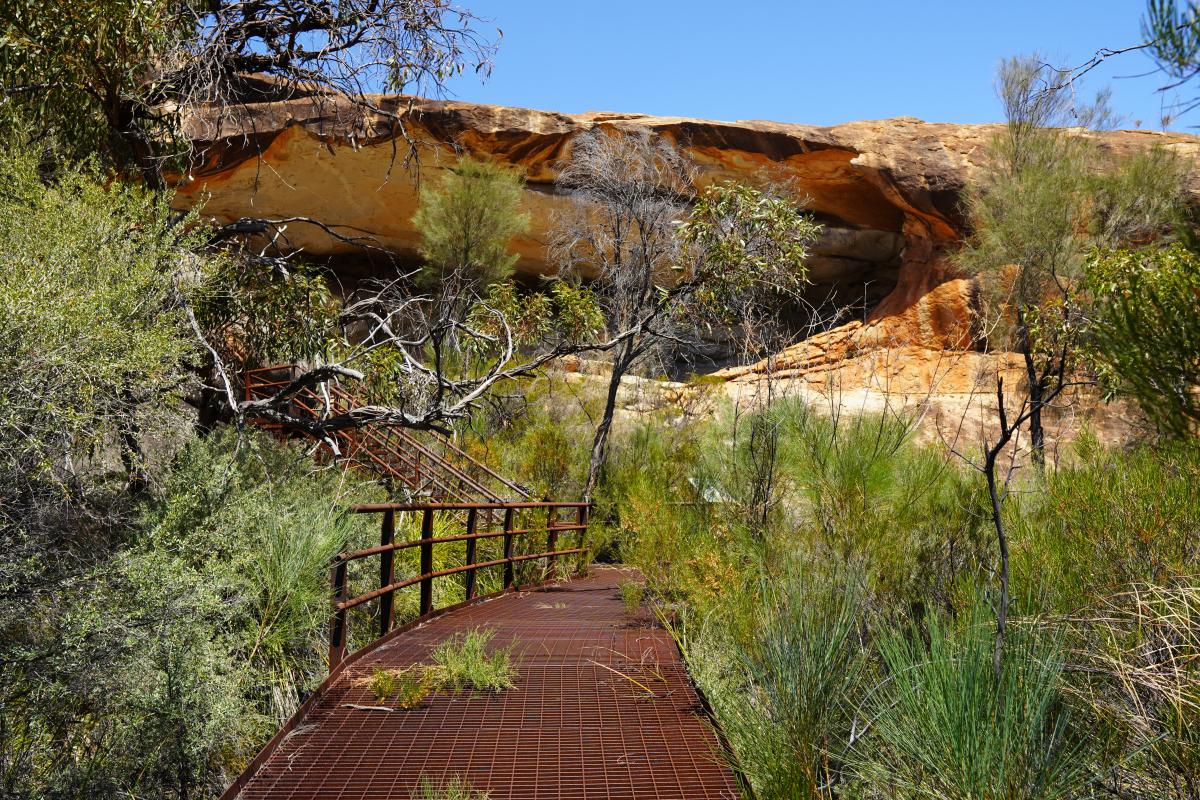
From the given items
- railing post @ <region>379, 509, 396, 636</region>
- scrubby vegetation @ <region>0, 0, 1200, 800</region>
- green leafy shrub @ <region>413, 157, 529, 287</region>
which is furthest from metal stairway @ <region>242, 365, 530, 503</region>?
green leafy shrub @ <region>413, 157, 529, 287</region>

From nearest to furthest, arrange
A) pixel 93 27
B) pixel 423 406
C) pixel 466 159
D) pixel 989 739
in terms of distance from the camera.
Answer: pixel 989 739, pixel 93 27, pixel 423 406, pixel 466 159

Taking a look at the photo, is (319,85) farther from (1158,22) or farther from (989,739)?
(989,739)

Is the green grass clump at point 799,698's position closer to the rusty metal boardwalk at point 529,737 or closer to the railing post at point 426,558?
the rusty metal boardwalk at point 529,737

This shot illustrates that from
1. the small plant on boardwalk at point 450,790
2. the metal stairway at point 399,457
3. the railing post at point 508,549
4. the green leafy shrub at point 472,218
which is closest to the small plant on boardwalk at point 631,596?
the railing post at point 508,549

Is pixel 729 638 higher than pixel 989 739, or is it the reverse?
pixel 989 739

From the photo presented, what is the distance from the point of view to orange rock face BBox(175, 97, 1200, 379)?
2178 cm

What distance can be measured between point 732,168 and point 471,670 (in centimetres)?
1962

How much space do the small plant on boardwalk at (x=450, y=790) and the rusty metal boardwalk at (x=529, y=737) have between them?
0.14ft

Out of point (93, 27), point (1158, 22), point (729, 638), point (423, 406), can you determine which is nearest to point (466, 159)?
point (423, 406)

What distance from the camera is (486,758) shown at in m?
4.45

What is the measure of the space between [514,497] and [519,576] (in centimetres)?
245

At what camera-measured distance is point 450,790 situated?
149 inches

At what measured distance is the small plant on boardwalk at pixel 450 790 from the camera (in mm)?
3783

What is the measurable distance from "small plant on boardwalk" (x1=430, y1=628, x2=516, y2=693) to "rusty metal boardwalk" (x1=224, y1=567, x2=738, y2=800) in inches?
3.2
